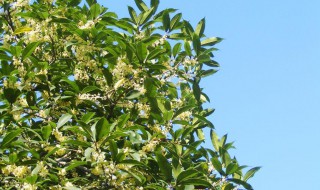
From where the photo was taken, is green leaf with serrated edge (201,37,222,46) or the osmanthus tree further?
green leaf with serrated edge (201,37,222,46)

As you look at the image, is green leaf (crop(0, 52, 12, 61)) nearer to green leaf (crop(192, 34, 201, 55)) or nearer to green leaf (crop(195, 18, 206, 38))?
green leaf (crop(192, 34, 201, 55))

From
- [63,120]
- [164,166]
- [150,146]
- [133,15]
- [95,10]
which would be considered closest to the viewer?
[164,166]

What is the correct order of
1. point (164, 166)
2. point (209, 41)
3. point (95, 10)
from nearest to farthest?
point (164, 166), point (95, 10), point (209, 41)

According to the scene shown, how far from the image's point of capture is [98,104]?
14.6 feet

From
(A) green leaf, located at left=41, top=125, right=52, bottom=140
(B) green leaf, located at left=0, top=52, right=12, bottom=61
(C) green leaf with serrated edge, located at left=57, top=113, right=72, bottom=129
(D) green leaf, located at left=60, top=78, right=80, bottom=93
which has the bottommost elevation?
(A) green leaf, located at left=41, top=125, right=52, bottom=140

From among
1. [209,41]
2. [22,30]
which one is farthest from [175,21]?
[22,30]

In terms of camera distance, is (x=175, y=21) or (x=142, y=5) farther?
(x=142, y=5)

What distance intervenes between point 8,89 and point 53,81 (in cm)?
46

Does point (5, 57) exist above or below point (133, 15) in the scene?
below

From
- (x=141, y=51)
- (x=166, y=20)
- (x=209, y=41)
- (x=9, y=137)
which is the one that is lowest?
(x=9, y=137)

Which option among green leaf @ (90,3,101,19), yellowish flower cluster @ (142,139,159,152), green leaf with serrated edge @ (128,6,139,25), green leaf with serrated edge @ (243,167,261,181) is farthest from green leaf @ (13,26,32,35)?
green leaf with serrated edge @ (243,167,261,181)

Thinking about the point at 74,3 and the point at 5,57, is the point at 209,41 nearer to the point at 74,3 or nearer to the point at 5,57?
the point at 74,3

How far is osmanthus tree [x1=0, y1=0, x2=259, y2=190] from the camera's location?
370 centimetres

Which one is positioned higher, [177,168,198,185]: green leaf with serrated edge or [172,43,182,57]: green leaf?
[172,43,182,57]: green leaf
